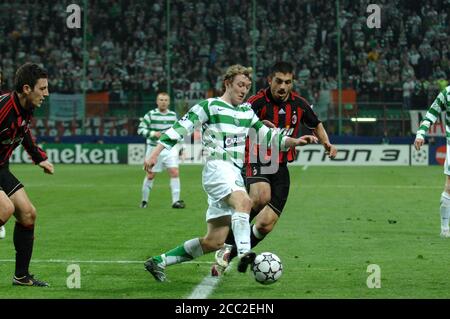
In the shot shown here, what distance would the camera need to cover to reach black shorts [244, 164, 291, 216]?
10.9m

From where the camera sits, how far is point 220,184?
9.32 m

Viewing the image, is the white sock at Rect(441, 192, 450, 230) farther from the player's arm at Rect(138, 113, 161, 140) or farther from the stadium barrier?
the stadium barrier

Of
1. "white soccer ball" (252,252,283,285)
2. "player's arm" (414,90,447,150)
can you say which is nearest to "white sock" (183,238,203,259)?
"white soccer ball" (252,252,283,285)

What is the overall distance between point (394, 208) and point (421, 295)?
416 inches

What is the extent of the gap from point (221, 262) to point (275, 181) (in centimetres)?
153

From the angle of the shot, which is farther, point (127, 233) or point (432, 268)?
point (127, 233)

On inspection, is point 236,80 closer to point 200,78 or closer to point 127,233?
point 127,233

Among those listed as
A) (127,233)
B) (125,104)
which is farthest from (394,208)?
(125,104)

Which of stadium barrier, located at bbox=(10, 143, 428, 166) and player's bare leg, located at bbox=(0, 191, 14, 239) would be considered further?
stadium barrier, located at bbox=(10, 143, 428, 166)

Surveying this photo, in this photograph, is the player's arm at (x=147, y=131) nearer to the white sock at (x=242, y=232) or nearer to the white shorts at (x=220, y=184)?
the white shorts at (x=220, y=184)

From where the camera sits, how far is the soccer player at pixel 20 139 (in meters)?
9.18

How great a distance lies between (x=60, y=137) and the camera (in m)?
38.7

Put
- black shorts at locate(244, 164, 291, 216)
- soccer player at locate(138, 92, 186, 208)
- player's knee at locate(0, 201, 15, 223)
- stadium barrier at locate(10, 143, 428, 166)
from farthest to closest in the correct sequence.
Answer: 1. stadium barrier at locate(10, 143, 428, 166)
2. soccer player at locate(138, 92, 186, 208)
3. black shorts at locate(244, 164, 291, 216)
4. player's knee at locate(0, 201, 15, 223)

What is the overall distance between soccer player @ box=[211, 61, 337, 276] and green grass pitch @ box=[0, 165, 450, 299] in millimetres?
650
